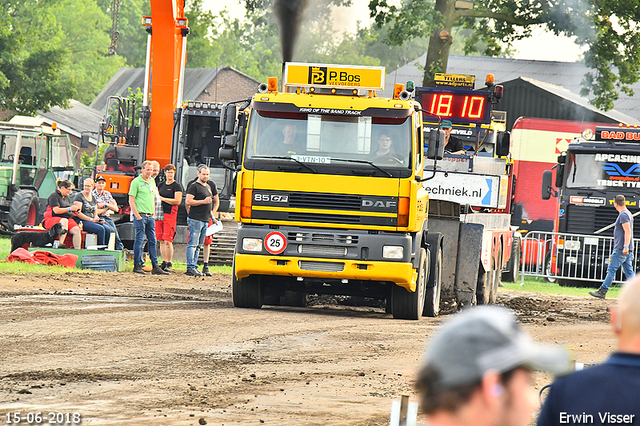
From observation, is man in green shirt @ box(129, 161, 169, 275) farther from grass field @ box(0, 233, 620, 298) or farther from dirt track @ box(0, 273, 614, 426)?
dirt track @ box(0, 273, 614, 426)

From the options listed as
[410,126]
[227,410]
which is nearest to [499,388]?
[227,410]

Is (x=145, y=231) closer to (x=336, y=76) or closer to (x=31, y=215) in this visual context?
(x=336, y=76)

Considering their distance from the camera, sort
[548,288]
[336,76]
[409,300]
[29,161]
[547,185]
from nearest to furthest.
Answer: [409,300]
[336,76]
[548,288]
[547,185]
[29,161]

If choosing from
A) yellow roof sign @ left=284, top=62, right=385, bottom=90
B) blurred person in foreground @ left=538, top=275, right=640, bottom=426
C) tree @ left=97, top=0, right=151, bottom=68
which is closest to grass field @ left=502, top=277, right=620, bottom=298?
yellow roof sign @ left=284, top=62, right=385, bottom=90

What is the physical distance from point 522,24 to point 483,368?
26545 millimetres

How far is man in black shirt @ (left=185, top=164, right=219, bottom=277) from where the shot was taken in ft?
55.9

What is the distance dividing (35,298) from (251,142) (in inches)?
145

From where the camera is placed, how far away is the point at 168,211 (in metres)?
17.6

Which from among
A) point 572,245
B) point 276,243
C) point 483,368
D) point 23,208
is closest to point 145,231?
point 276,243

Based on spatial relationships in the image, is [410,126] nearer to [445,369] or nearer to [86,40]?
[445,369]

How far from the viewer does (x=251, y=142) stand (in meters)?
11.8

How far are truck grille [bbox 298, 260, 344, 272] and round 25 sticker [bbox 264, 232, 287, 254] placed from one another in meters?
0.30

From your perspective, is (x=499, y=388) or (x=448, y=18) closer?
(x=499, y=388)

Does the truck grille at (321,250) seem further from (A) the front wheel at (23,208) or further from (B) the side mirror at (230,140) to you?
(A) the front wheel at (23,208)
